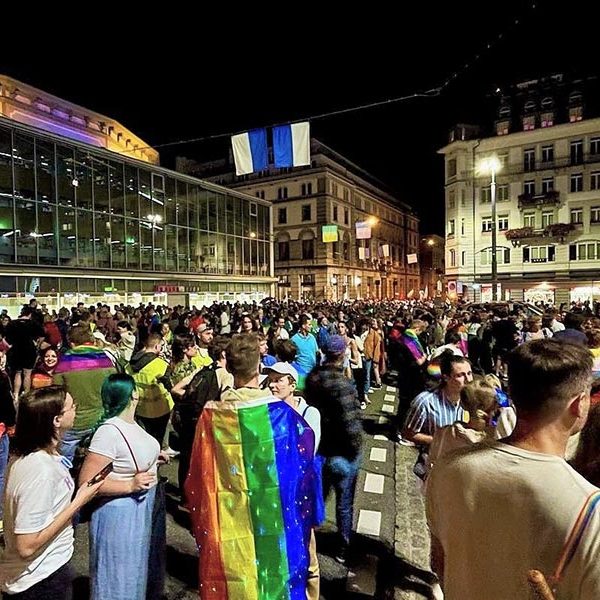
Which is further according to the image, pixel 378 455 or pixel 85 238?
pixel 85 238

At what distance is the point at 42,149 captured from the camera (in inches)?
945

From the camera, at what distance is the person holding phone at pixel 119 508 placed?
281 cm

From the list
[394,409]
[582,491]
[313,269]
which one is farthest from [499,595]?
Result: [313,269]

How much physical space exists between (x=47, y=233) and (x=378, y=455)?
903 inches

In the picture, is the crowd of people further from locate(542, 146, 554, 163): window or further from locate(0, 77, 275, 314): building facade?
locate(542, 146, 554, 163): window

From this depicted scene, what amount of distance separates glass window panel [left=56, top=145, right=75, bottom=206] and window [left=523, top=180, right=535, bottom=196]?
40.4m

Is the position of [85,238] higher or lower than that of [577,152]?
lower

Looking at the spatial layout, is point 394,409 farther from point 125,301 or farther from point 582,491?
point 125,301

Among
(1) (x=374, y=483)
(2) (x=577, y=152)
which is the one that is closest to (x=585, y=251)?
(2) (x=577, y=152)

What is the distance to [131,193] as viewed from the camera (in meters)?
29.1

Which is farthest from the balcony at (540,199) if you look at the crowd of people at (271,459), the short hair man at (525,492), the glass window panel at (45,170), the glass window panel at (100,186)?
the short hair man at (525,492)

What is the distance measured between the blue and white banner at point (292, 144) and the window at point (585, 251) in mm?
39268

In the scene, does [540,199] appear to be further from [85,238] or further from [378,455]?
[378,455]

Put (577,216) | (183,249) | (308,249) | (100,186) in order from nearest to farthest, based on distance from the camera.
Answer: (100,186)
(183,249)
(577,216)
(308,249)
